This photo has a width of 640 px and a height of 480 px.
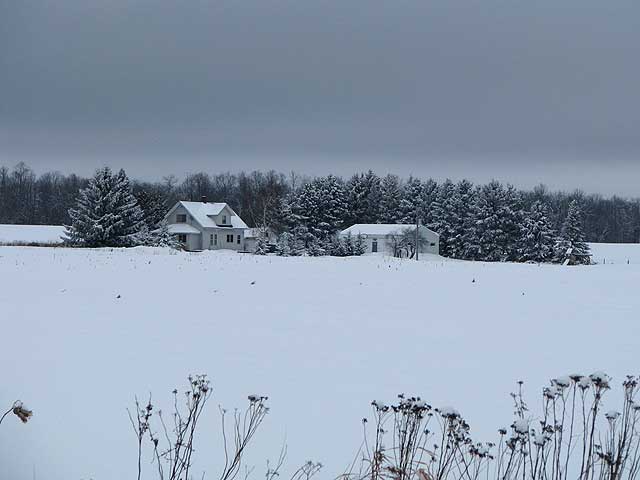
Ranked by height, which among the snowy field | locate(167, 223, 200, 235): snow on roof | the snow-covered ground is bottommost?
the snowy field

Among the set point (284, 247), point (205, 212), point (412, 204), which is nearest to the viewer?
point (284, 247)

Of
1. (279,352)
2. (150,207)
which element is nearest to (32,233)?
(150,207)

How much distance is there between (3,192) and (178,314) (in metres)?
88.6

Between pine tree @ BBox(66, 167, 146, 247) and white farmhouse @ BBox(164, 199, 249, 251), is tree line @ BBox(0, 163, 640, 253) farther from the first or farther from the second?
pine tree @ BBox(66, 167, 146, 247)

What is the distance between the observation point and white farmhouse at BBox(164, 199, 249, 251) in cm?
5872

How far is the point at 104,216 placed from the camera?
3950 cm

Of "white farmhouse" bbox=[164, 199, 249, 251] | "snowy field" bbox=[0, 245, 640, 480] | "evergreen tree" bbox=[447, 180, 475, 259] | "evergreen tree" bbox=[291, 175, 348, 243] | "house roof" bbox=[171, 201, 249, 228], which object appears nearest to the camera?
"snowy field" bbox=[0, 245, 640, 480]

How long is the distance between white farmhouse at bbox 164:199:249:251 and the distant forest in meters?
2.64

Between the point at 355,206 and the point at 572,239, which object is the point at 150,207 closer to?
the point at 355,206

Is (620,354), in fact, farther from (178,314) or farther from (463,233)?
(463,233)

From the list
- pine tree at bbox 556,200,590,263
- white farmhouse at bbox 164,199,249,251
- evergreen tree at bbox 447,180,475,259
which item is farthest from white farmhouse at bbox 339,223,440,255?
white farmhouse at bbox 164,199,249,251

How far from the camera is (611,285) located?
1420 centimetres

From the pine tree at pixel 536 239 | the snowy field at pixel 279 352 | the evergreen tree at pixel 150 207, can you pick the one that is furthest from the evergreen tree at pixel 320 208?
the snowy field at pixel 279 352

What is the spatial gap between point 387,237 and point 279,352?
49392 mm
